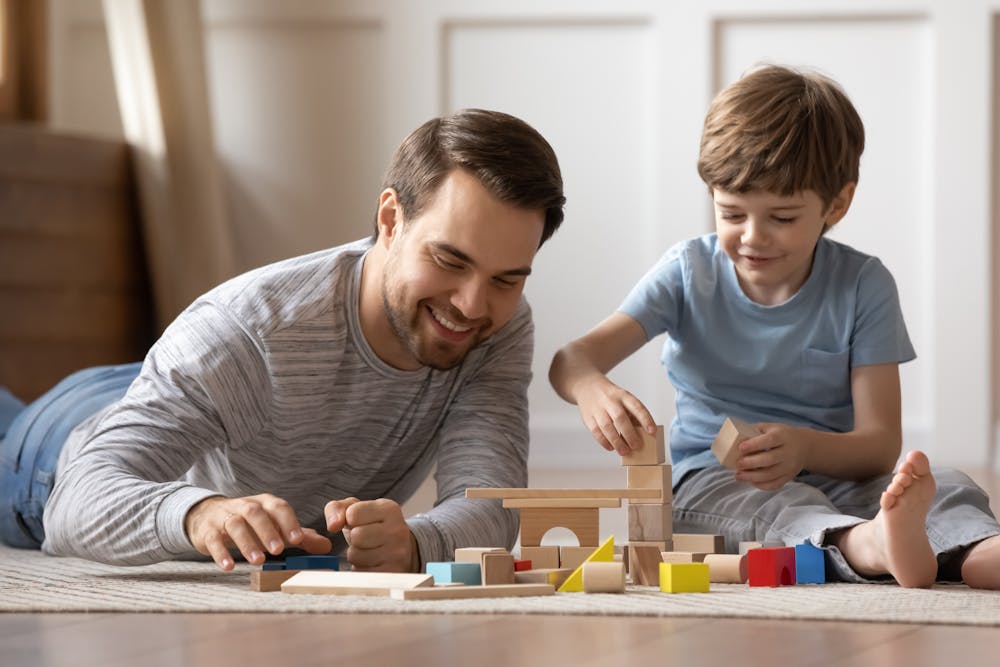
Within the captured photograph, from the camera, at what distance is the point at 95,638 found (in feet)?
2.98

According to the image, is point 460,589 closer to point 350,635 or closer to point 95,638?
point 350,635

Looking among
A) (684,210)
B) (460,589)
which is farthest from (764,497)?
(684,210)

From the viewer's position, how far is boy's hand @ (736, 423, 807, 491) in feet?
4.42

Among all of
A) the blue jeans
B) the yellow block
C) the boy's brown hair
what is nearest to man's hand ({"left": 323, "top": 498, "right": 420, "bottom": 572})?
the yellow block

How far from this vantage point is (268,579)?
3.71 ft

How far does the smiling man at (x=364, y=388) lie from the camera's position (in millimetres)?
1177

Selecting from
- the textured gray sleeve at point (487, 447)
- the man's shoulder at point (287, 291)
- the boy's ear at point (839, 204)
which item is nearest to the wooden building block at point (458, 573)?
the textured gray sleeve at point (487, 447)

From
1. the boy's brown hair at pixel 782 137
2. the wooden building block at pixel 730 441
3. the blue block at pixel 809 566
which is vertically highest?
the boy's brown hair at pixel 782 137

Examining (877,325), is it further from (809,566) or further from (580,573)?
(580,573)

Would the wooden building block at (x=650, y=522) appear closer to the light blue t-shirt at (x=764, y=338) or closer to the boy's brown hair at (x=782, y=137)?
the light blue t-shirt at (x=764, y=338)

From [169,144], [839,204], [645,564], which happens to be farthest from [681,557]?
[169,144]

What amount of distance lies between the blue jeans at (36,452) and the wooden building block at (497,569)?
789 mm

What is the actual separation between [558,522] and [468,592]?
7.9 inches

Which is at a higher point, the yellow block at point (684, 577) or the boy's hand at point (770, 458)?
the boy's hand at point (770, 458)
